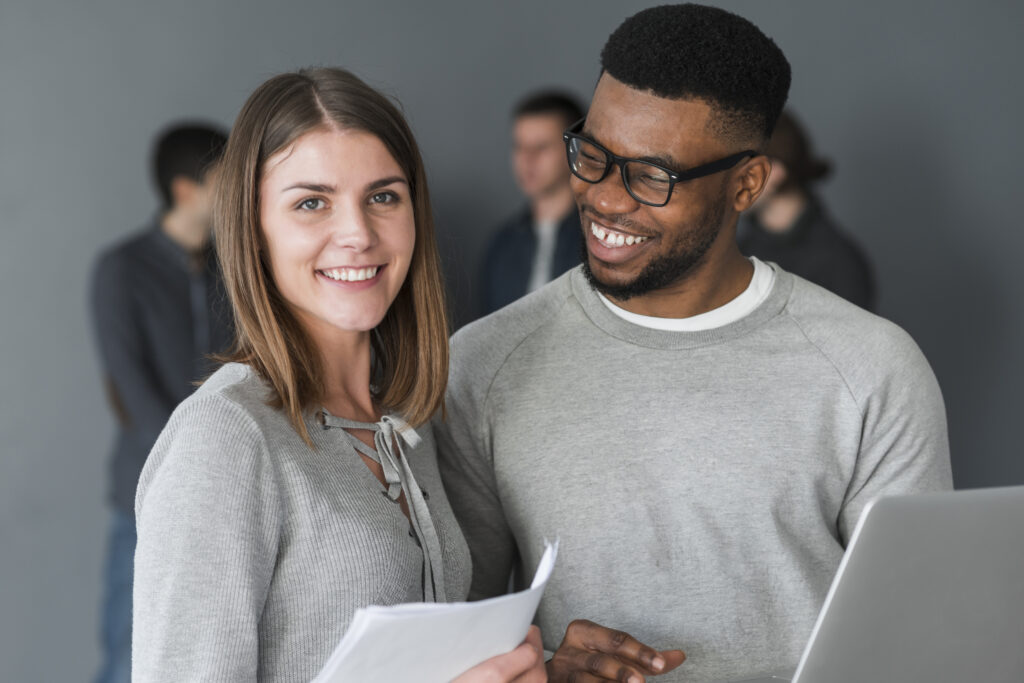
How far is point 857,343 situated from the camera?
1539 millimetres

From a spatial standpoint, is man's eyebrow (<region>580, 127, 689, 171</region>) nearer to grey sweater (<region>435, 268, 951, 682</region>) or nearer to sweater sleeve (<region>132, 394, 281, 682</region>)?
grey sweater (<region>435, 268, 951, 682</region>)

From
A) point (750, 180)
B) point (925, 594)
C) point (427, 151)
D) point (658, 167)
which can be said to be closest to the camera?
point (925, 594)

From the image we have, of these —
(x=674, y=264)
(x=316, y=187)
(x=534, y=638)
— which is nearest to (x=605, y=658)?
(x=534, y=638)

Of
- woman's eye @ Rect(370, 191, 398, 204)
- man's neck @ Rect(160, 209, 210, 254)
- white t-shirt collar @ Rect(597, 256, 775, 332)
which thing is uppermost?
woman's eye @ Rect(370, 191, 398, 204)

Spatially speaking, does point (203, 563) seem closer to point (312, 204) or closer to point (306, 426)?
point (306, 426)

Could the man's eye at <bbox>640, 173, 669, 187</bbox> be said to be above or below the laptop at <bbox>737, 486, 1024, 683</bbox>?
above

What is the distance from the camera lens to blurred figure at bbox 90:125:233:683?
121 inches

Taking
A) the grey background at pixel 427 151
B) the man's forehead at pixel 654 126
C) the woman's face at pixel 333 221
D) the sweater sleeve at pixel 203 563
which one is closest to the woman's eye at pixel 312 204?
the woman's face at pixel 333 221

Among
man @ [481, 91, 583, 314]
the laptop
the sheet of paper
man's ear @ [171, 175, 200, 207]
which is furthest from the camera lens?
man @ [481, 91, 583, 314]

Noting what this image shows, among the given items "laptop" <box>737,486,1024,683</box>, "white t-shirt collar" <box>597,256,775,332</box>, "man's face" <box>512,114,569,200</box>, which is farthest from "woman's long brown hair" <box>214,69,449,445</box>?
"man's face" <box>512,114,569,200</box>

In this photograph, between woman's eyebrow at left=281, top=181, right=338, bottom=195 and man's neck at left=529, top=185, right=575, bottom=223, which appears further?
man's neck at left=529, top=185, right=575, bottom=223

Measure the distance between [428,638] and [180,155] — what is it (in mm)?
2528

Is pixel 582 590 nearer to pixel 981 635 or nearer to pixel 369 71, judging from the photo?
pixel 981 635

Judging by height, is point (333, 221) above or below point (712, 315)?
above
